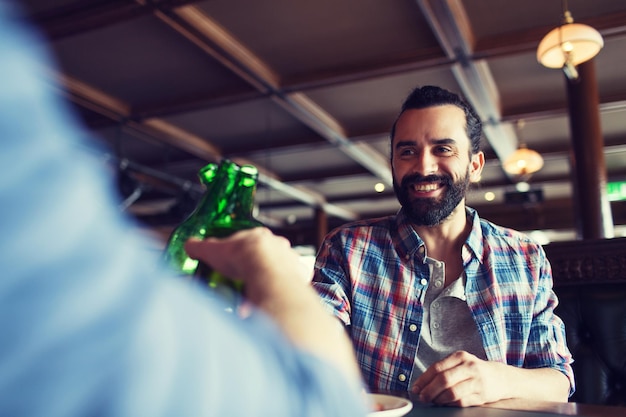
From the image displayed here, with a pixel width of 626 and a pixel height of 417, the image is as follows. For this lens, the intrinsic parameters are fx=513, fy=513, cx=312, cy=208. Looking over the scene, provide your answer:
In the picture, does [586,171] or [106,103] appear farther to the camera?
[106,103]

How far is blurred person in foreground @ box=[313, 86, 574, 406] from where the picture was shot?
1379mm

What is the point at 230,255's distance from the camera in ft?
1.41

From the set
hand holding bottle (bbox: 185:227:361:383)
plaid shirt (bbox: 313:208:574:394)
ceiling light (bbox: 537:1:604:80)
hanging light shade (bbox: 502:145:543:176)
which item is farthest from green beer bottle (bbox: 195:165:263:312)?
hanging light shade (bbox: 502:145:543:176)

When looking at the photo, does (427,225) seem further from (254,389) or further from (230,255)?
(254,389)

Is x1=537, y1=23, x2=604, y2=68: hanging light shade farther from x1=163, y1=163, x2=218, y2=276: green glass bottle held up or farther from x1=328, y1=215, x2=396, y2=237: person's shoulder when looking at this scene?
x1=163, y1=163, x2=218, y2=276: green glass bottle held up

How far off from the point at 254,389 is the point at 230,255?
15 cm

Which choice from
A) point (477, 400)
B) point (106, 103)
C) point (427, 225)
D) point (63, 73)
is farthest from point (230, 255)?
point (106, 103)

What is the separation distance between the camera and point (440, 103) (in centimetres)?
172

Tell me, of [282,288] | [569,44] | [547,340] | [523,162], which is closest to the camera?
[282,288]

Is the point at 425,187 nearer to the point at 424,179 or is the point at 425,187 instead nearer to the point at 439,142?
the point at 424,179

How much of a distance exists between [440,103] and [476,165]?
299 millimetres

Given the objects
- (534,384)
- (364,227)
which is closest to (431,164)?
(364,227)

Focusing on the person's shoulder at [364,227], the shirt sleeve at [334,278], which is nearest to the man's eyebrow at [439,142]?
the person's shoulder at [364,227]

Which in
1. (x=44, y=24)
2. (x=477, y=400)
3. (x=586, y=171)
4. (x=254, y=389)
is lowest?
(x=477, y=400)
